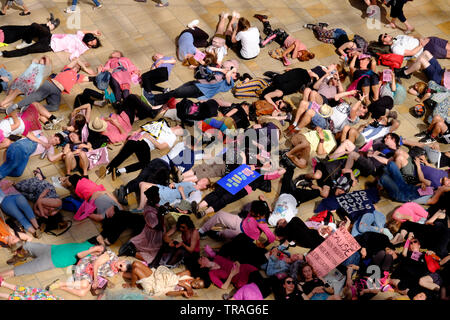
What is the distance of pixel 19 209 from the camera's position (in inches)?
424

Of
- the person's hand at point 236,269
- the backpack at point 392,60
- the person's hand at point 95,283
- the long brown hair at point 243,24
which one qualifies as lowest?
the person's hand at point 95,283

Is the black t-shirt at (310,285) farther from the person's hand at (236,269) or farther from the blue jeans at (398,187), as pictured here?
the blue jeans at (398,187)

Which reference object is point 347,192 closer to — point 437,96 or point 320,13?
point 437,96

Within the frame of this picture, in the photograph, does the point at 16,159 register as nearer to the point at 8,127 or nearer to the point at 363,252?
the point at 8,127

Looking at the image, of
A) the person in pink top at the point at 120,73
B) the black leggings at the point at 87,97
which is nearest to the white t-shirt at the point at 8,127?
the black leggings at the point at 87,97

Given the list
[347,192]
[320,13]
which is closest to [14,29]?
[320,13]

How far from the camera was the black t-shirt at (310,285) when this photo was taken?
32.9 feet

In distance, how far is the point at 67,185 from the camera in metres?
11.4

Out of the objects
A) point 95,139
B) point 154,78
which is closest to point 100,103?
point 95,139

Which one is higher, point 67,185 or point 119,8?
point 119,8

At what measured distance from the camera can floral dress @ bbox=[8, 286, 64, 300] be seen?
388 inches

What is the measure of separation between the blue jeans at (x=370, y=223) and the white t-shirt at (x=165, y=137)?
387 cm

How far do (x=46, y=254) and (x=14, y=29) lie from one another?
240 inches

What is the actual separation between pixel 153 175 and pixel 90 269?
2.12m
